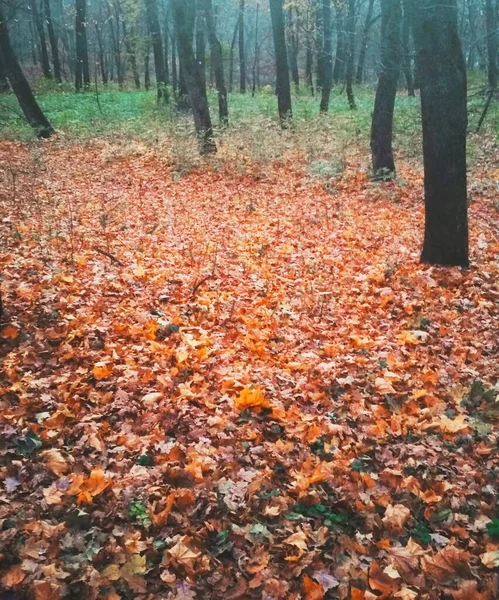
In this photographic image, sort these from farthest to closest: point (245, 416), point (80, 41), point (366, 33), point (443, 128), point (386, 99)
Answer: point (80, 41)
point (366, 33)
point (386, 99)
point (443, 128)
point (245, 416)

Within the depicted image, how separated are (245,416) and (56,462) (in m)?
1.46

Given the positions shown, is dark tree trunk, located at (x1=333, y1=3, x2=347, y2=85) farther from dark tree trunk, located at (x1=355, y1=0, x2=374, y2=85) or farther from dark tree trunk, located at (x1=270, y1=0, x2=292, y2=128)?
dark tree trunk, located at (x1=270, y1=0, x2=292, y2=128)

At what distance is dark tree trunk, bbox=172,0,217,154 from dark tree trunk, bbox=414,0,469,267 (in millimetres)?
8054

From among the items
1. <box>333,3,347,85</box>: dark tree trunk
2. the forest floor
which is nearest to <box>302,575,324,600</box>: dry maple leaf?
the forest floor

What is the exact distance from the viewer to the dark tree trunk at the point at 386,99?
35.1 ft

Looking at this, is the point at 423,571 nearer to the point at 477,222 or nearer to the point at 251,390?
the point at 251,390

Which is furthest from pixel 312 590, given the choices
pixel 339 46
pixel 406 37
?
pixel 339 46

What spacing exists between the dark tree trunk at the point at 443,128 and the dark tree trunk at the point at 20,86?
45.1 feet

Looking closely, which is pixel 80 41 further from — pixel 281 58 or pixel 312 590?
pixel 312 590

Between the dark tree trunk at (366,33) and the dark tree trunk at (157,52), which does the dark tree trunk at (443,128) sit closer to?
the dark tree trunk at (366,33)

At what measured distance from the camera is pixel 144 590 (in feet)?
8.43

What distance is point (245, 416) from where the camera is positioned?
13.2 feet

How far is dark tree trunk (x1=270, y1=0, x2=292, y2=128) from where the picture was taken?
16094 mm

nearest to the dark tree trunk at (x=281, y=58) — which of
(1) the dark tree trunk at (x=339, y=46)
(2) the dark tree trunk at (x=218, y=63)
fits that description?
(2) the dark tree trunk at (x=218, y=63)
